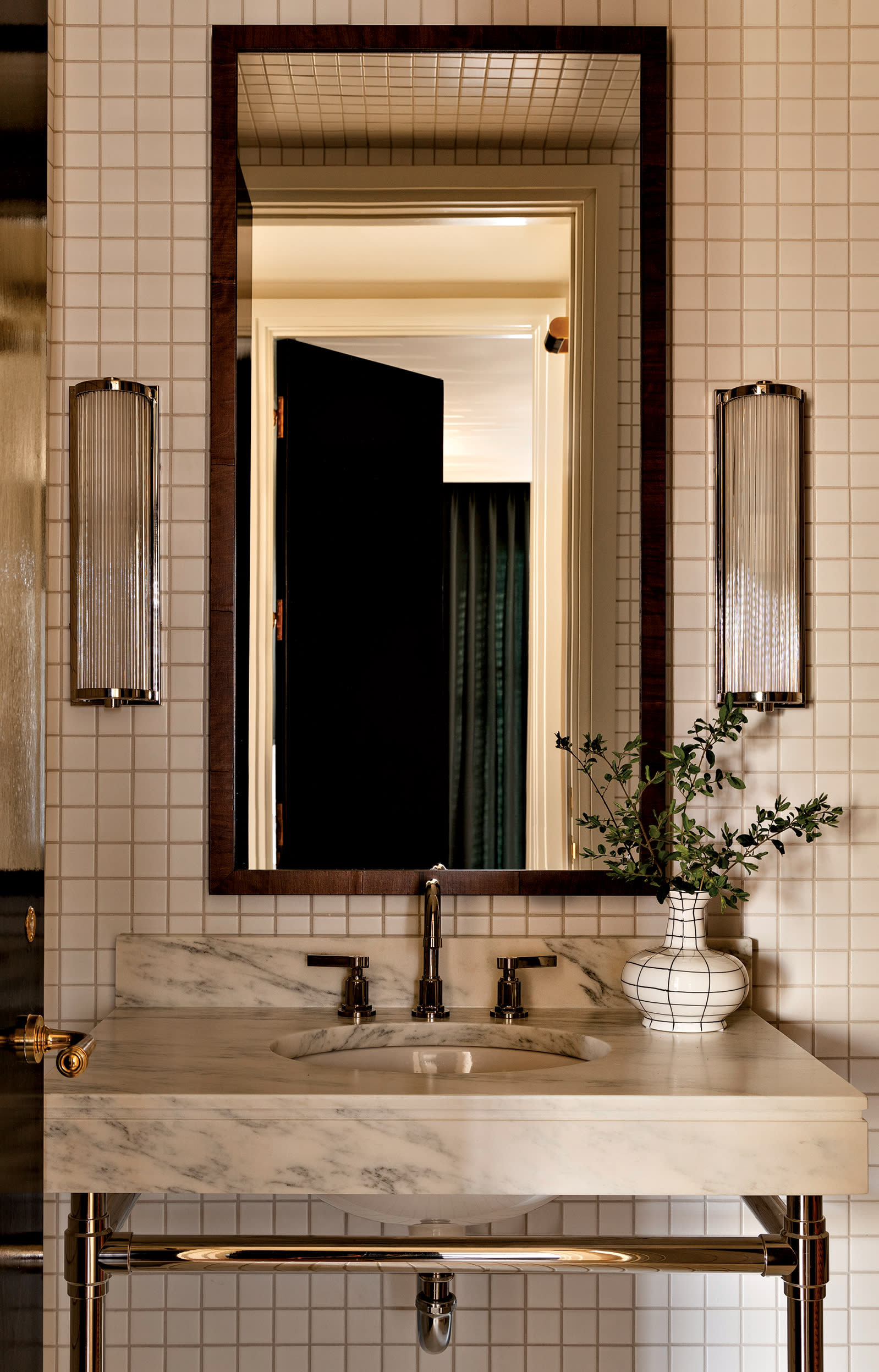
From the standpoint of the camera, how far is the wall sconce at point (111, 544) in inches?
59.6

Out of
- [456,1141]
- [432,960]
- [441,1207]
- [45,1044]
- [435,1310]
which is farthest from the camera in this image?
[432,960]

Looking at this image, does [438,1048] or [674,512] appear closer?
[438,1048]

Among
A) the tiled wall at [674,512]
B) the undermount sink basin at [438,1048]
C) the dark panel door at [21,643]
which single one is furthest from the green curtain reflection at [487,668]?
the dark panel door at [21,643]

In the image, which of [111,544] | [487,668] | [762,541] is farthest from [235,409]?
[762,541]

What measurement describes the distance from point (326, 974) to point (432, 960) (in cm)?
16

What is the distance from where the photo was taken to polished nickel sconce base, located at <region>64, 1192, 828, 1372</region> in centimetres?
118

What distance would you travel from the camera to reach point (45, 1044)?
83 centimetres

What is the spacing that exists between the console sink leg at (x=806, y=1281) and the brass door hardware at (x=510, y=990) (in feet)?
1.32

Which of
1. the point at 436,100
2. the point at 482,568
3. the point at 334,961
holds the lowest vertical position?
the point at 334,961

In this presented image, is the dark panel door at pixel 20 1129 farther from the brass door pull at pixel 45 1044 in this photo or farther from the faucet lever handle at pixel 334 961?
the faucet lever handle at pixel 334 961

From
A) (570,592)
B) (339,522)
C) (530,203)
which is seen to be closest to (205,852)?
(339,522)

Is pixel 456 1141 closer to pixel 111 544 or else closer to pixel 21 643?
pixel 21 643

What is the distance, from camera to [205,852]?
1544 mm

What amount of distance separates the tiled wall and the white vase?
145 mm
